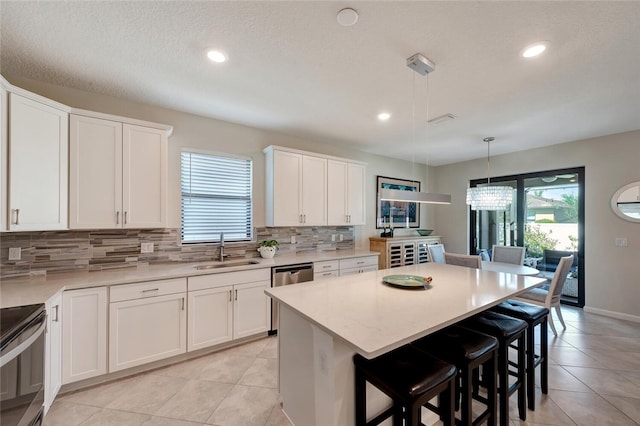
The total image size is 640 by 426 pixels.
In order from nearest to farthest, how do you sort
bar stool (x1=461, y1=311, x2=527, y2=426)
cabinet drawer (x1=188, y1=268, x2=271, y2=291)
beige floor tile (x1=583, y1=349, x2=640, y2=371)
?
1. bar stool (x1=461, y1=311, x2=527, y2=426)
2. beige floor tile (x1=583, y1=349, x2=640, y2=371)
3. cabinet drawer (x1=188, y1=268, x2=271, y2=291)

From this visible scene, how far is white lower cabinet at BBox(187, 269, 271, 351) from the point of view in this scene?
262 centimetres

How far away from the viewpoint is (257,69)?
2197mm

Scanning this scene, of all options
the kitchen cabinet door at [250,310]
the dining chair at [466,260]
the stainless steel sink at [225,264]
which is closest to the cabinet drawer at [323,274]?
the kitchen cabinet door at [250,310]

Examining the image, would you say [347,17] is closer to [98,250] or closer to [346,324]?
[346,324]

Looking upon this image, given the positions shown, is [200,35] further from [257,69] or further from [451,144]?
[451,144]

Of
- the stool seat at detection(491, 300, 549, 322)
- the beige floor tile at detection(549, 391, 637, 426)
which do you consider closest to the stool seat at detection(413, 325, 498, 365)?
the stool seat at detection(491, 300, 549, 322)

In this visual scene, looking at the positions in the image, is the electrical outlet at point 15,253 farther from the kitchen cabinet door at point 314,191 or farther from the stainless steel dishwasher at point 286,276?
the kitchen cabinet door at point 314,191

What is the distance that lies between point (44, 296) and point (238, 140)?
2428 mm

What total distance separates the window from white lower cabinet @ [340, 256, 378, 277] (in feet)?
4.52

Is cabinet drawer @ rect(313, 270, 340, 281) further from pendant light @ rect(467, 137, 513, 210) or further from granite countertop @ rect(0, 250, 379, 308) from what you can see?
pendant light @ rect(467, 137, 513, 210)

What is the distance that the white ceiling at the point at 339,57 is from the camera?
62.6 inches

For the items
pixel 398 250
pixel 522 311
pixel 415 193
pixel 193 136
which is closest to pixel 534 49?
pixel 415 193

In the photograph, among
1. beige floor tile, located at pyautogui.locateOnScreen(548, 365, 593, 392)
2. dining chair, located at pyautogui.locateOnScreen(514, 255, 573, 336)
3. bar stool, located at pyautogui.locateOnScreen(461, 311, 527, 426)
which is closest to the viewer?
bar stool, located at pyautogui.locateOnScreen(461, 311, 527, 426)

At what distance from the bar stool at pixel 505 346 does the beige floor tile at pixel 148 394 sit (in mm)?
2401
